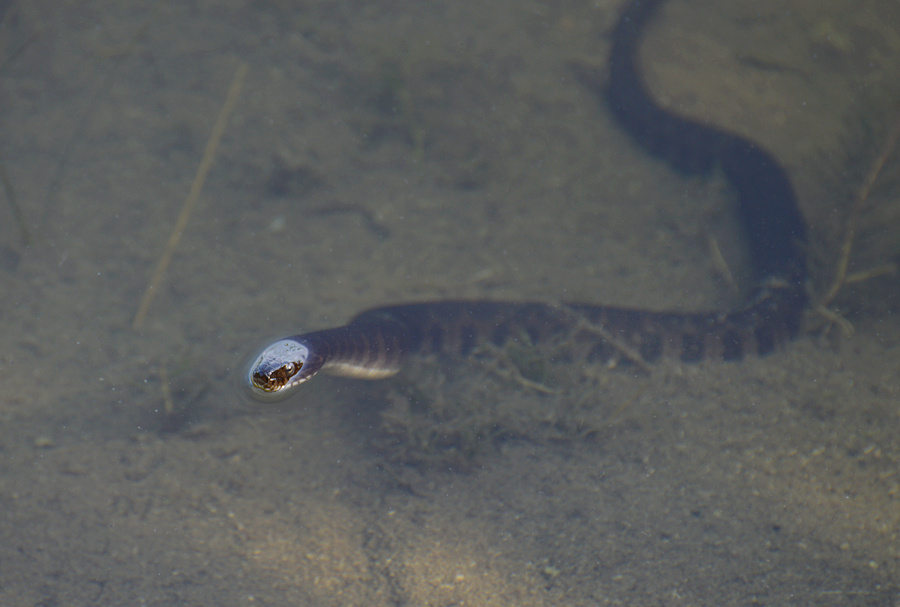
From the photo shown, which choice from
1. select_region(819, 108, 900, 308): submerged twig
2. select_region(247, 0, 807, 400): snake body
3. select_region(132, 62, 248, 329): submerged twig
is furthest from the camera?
select_region(819, 108, 900, 308): submerged twig

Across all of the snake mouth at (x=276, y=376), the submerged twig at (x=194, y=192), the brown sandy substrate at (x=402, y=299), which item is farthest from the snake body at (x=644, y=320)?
the submerged twig at (x=194, y=192)

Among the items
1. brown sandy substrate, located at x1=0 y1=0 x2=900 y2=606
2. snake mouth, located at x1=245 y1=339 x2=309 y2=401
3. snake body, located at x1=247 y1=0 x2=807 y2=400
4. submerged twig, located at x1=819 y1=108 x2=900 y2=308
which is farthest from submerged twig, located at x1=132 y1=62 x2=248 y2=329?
submerged twig, located at x1=819 y1=108 x2=900 y2=308

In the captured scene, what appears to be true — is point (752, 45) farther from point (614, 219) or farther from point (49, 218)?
point (49, 218)

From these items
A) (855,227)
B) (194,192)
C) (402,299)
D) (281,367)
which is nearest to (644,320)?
(402,299)

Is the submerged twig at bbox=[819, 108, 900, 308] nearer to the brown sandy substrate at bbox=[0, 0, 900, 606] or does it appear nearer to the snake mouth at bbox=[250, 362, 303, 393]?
the brown sandy substrate at bbox=[0, 0, 900, 606]

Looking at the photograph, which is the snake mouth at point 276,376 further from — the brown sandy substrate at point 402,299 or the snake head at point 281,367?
the brown sandy substrate at point 402,299
